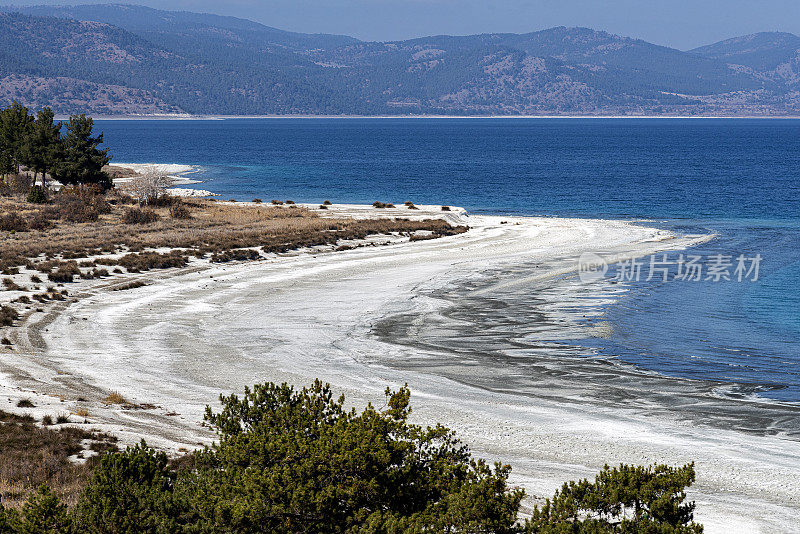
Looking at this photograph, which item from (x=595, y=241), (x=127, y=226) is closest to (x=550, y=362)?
(x=595, y=241)

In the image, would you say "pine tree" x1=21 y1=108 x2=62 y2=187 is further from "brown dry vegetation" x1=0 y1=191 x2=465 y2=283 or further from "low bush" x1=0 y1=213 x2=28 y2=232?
"low bush" x1=0 y1=213 x2=28 y2=232

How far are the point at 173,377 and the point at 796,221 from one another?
6344 centimetres

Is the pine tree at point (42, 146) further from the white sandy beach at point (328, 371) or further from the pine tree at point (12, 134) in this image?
the white sandy beach at point (328, 371)

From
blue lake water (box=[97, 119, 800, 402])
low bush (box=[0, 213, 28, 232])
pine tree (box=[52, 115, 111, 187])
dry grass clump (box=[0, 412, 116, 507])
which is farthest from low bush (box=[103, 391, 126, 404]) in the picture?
pine tree (box=[52, 115, 111, 187])

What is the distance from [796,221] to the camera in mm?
68875

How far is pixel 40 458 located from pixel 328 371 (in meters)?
11.0

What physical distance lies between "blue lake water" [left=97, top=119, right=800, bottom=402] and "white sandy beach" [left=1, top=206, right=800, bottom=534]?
6.55 meters

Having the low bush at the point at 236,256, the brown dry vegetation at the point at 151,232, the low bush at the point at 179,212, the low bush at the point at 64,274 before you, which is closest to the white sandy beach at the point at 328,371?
the low bush at the point at 64,274

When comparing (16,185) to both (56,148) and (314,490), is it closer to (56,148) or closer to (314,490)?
(56,148)

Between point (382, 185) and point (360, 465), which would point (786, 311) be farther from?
point (382, 185)

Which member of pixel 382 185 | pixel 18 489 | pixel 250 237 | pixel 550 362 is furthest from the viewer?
pixel 382 185

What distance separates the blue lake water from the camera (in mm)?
27797

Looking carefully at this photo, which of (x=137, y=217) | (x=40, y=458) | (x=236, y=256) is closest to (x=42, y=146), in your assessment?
(x=137, y=217)

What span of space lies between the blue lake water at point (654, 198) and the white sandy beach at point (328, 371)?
6555mm
